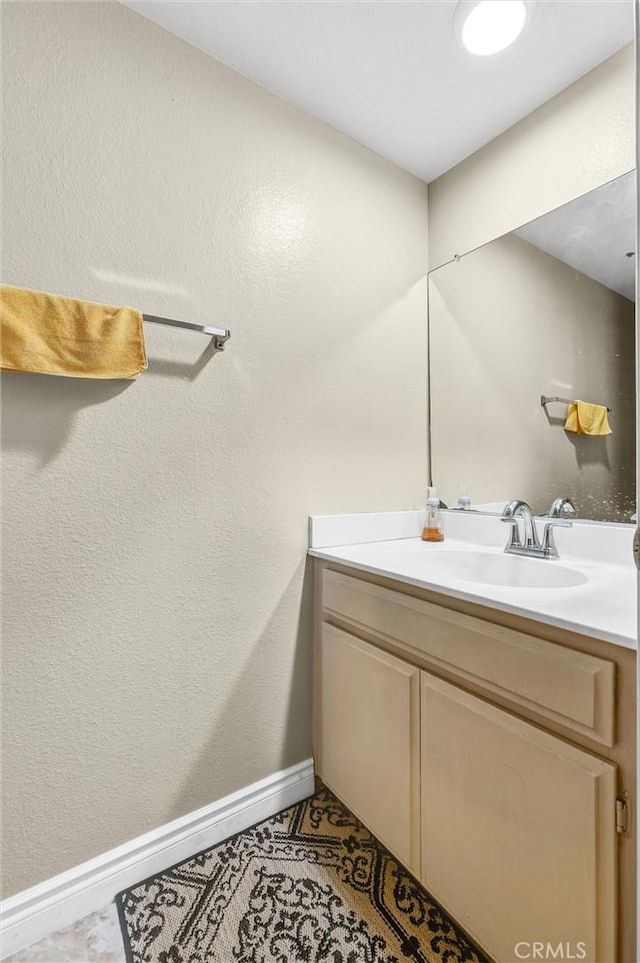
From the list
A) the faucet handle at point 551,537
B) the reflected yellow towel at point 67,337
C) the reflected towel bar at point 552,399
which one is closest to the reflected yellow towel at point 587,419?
the reflected towel bar at point 552,399

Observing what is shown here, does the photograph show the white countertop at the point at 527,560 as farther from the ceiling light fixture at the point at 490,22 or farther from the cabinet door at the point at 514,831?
the ceiling light fixture at the point at 490,22

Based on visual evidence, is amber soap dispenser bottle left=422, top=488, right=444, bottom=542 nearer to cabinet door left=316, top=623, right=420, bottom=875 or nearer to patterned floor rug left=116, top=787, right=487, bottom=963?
cabinet door left=316, top=623, right=420, bottom=875

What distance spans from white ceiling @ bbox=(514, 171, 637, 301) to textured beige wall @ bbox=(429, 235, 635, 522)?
3cm

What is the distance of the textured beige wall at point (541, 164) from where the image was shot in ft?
4.08

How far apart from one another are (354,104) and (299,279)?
23.1 inches

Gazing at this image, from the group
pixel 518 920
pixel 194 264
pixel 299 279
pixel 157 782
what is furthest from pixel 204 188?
pixel 518 920

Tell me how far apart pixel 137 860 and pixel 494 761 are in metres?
0.97

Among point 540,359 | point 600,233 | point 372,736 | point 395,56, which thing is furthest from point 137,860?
point 395,56

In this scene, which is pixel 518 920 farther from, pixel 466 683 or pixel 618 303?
pixel 618 303

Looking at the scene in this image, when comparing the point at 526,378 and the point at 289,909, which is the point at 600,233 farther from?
the point at 289,909

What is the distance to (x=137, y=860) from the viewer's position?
1159 mm

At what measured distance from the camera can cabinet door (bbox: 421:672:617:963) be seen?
2.41 ft

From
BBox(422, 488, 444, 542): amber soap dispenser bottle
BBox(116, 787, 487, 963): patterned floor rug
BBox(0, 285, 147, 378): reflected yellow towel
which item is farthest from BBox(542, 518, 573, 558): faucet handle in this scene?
BBox(0, 285, 147, 378): reflected yellow towel

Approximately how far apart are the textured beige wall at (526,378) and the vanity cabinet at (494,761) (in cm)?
64
